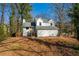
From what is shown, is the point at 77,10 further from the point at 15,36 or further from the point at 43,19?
the point at 15,36

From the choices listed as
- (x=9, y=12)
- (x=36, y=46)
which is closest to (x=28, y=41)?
(x=36, y=46)

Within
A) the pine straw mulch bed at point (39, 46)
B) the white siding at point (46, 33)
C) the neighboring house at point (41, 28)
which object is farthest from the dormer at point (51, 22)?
the pine straw mulch bed at point (39, 46)

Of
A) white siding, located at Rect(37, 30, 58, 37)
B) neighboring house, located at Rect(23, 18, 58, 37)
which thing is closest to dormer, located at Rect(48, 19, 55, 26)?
neighboring house, located at Rect(23, 18, 58, 37)

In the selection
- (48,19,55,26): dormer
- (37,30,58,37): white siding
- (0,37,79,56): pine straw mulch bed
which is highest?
(48,19,55,26): dormer

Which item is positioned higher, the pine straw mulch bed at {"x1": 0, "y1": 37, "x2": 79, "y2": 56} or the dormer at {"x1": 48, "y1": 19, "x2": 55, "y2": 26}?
the dormer at {"x1": 48, "y1": 19, "x2": 55, "y2": 26}

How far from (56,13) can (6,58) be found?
3.15 ft

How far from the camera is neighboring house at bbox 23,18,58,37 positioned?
5.52 m

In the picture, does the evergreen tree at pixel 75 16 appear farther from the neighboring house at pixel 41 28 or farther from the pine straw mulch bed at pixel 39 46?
the neighboring house at pixel 41 28

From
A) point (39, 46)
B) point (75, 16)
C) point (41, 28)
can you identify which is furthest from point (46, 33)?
point (75, 16)

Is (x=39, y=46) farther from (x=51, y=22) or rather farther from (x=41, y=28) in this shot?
(x=51, y=22)

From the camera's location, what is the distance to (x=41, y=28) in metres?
5.53

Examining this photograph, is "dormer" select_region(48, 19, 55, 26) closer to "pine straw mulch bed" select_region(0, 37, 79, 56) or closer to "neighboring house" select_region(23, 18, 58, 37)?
"neighboring house" select_region(23, 18, 58, 37)

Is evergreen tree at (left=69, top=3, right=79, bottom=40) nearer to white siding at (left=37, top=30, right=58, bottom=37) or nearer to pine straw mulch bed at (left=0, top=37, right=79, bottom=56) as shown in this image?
pine straw mulch bed at (left=0, top=37, right=79, bottom=56)

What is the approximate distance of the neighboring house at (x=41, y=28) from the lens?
5.52 meters
